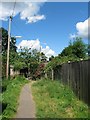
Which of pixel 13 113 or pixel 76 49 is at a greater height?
pixel 76 49

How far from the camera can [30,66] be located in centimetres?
5012

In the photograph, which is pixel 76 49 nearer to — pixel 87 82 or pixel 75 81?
pixel 75 81

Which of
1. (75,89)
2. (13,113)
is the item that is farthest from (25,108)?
(75,89)

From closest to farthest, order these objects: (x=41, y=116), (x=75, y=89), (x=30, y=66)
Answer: (x=41, y=116) < (x=75, y=89) < (x=30, y=66)

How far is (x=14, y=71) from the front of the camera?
5378 centimetres

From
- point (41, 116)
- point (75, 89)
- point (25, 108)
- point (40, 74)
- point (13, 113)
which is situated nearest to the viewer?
point (41, 116)

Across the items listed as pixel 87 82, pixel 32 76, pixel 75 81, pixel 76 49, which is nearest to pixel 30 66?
pixel 32 76

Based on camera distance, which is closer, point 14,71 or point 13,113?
point 13,113

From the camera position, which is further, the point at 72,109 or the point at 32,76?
the point at 32,76

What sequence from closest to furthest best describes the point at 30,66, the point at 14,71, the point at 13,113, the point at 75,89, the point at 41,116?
the point at 41,116 < the point at 13,113 < the point at 75,89 < the point at 30,66 < the point at 14,71

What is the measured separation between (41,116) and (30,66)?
39719 millimetres

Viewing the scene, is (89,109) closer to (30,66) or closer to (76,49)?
(76,49)

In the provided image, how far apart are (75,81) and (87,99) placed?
10.8 ft

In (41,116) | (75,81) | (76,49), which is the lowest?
(41,116)
